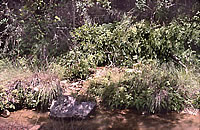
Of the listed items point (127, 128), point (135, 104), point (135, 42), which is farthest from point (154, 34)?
point (127, 128)

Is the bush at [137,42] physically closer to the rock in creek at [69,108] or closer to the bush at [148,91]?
the bush at [148,91]

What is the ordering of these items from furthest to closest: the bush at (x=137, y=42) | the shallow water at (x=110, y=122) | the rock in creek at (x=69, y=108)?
the bush at (x=137, y=42) → the rock in creek at (x=69, y=108) → the shallow water at (x=110, y=122)

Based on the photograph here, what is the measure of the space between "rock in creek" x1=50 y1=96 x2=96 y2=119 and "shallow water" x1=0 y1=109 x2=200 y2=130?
0.40 feet

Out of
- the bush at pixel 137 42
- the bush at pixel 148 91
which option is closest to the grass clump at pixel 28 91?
the bush at pixel 148 91

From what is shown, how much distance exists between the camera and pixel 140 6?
24.4ft

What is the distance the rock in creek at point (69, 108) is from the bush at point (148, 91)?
1.59 ft

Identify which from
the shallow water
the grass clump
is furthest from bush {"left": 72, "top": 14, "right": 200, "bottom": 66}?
the shallow water

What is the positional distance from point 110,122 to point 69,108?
92 cm

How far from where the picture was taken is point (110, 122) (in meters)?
4.67

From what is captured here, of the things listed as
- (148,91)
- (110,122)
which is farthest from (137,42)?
(110,122)

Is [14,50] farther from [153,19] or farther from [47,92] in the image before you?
[153,19]

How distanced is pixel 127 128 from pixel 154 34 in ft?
9.69

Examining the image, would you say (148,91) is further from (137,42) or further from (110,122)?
(137,42)

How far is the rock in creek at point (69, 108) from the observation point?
4.75 meters
